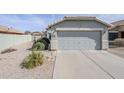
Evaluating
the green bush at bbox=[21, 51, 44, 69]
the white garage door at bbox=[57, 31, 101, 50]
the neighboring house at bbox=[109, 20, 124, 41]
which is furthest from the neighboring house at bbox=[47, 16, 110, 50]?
the neighboring house at bbox=[109, 20, 124, 41]

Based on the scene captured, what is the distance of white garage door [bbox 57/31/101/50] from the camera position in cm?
2283

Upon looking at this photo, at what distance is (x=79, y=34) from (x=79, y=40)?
66cm

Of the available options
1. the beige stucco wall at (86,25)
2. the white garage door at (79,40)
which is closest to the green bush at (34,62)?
the white garage door at (79,40)

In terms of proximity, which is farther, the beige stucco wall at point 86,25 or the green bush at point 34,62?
the beige stucco wall at point 86,25

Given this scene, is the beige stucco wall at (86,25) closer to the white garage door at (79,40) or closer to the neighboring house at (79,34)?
the neighboring house at (79,34)

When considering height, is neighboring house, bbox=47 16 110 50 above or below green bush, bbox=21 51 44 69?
above

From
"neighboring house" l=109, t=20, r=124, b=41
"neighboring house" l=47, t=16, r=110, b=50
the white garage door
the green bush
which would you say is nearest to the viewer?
the green bush

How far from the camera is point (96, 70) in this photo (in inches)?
454

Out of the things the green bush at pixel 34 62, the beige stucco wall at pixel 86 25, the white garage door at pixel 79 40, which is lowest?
the green bush at pixel 34 62

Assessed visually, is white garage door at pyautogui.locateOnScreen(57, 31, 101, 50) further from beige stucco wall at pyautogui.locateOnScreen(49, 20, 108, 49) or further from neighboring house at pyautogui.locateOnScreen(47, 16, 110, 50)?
beige stucco wall at pyautogui.locateOnScreen(49, 20, 108, 49)

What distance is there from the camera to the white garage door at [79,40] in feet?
74.9

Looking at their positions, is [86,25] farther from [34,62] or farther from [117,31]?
[117,31]
